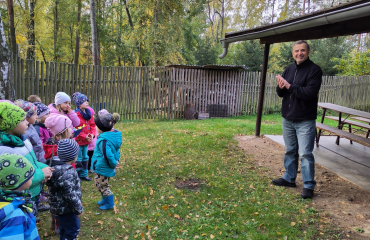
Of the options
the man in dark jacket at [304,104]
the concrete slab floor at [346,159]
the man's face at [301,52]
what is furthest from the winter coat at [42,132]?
the concrete slab floor at [346,159]

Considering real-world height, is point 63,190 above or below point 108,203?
above

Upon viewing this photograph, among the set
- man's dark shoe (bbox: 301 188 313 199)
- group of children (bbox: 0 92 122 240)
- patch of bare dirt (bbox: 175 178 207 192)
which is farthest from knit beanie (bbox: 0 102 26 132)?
man's dark shoe (bbox: 301 188 313 199)

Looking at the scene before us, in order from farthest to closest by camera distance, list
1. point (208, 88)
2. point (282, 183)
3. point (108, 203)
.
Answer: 1. point (208, 88)
2. point (282, 183)
3. point (108, 203)

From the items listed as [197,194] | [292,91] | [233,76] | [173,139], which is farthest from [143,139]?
[233,76]

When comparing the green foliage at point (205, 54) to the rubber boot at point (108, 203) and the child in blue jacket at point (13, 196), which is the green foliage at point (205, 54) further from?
the child in blue jacket at point (13, 196)

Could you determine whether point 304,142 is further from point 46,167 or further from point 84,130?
point 84,130

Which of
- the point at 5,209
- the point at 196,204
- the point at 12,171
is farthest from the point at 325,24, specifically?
the point at 5,209

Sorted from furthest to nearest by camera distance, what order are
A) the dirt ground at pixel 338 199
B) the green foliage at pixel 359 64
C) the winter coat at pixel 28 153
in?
the green foliage at pixel 359 64
the dirt ground at pixel 338 199
the winter coat at pixel 28 153

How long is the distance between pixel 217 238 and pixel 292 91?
236 cm

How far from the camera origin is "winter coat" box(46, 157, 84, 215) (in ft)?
8.27

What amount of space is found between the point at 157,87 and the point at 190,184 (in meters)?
7.60

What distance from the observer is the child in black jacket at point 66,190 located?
252 cm

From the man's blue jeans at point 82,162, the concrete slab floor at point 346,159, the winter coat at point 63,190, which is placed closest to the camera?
the winter coat at point 63,190

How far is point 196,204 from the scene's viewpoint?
387 centimetres
